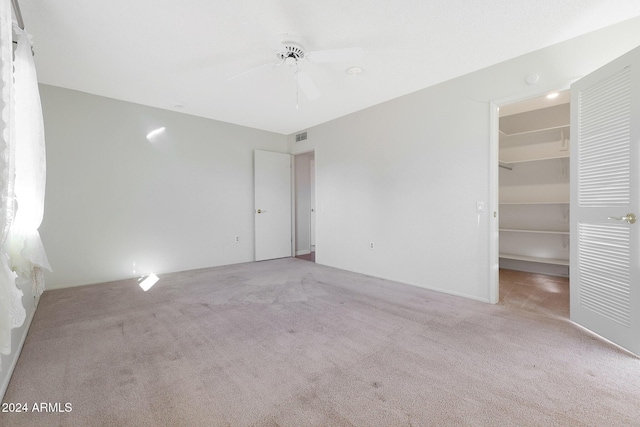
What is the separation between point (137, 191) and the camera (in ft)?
13.6

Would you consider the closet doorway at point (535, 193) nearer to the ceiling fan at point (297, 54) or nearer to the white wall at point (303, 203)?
the ceiling fan at point (297, 54)

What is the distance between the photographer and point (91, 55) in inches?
110

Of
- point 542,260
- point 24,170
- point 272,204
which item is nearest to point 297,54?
point 24,170

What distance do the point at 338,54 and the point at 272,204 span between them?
360 cm

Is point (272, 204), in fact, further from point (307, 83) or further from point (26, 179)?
point (26, 179)

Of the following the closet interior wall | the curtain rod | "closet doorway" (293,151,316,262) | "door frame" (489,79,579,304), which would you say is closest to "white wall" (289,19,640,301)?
"door frame" (489,79,579,304)

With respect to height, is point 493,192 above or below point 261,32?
below

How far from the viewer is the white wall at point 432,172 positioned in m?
2.74

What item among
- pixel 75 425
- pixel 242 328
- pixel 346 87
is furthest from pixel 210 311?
pixel 346 87

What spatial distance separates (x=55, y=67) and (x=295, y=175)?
3884 mm

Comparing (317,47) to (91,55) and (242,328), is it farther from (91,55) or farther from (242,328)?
(242,328)

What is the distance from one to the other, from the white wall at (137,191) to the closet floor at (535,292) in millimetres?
4106

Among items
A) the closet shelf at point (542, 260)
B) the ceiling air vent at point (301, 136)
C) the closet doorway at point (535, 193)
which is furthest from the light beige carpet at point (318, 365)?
the ceiling air vent at point (301, 136)

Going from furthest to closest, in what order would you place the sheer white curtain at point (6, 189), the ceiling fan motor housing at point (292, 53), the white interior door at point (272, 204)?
the white interior door at point (272, 204) → the ceiling fan motor housing at point (292, 53) → the sheer white curtain at point (6, 189)
